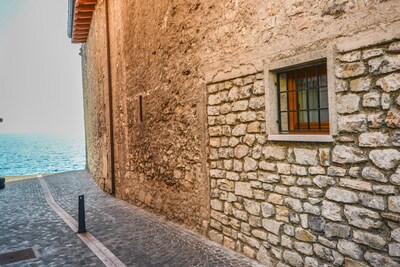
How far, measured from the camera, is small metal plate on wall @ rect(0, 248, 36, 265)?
555cm

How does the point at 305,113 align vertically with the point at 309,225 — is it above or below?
above

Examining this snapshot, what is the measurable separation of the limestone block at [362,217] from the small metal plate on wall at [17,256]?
501cm

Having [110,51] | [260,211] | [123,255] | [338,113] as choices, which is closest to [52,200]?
[110,51]

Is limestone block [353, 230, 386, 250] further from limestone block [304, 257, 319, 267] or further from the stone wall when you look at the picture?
limestone block [304, 257, 319, 267]

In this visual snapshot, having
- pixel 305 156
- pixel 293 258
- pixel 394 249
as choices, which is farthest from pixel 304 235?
pixel 394 249

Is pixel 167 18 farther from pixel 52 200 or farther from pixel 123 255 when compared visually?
pixel 52 200

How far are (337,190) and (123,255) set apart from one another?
3.57m

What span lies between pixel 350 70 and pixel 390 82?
1.50 feet

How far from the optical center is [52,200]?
10797 mm

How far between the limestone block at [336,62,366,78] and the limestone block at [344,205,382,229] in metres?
1.45

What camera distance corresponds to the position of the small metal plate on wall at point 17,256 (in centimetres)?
555

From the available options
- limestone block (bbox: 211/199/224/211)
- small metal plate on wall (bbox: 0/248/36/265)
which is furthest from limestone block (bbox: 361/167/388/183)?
small metal plate on wall (bbox: 0/248/36/265)

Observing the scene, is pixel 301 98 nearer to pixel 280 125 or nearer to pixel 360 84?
pixel 280 125

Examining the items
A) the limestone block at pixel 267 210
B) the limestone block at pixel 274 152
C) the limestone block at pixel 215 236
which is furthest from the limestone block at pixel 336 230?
the limestone block at pixel 215 236
